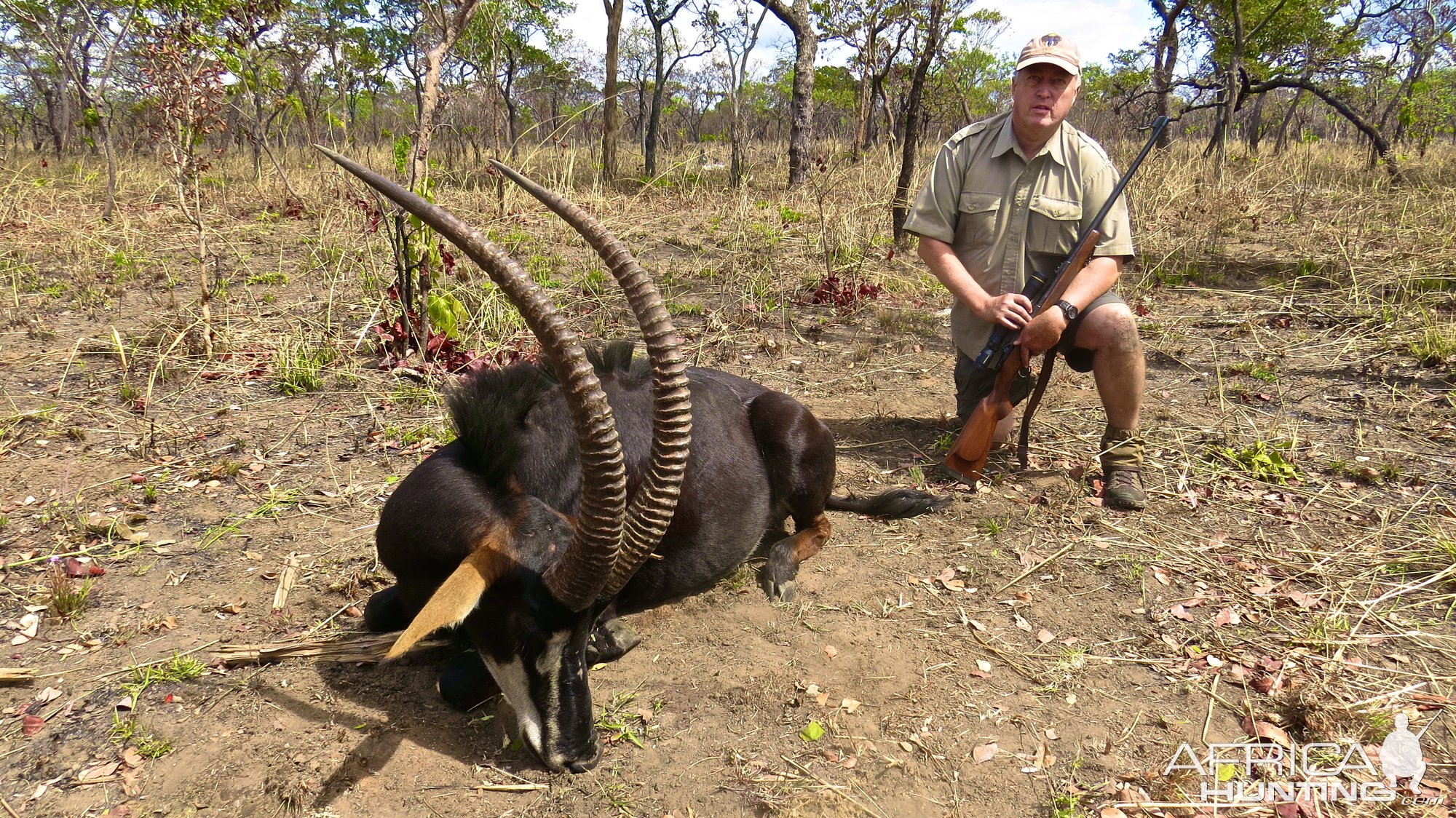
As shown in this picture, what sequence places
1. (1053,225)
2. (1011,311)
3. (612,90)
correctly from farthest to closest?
1. (612,90)
2. (1053,225)
3. (1011,311)

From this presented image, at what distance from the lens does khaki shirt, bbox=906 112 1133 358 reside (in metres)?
4.74

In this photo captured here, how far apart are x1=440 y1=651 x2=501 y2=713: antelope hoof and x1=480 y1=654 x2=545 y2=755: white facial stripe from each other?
0.27 m

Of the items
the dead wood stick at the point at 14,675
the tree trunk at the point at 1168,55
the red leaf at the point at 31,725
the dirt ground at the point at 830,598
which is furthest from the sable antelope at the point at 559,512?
the tree trunk at the point at 1168,55

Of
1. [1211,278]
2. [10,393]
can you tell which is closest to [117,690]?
[10,393]

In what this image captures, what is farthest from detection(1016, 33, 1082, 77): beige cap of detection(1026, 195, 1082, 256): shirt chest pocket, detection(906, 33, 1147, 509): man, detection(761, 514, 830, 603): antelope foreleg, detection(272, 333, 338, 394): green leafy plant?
detection(272, 333, 338, 394): green leafy plant

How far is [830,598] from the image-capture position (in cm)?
393

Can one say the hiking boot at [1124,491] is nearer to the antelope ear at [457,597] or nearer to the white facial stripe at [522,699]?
the white facial stripe at [522,699]

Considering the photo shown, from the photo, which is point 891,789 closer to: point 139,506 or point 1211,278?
point 139,506

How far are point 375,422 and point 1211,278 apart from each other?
26.6ft

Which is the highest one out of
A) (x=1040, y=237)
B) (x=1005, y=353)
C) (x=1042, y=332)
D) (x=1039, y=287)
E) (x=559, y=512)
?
(x=1040, y=237)

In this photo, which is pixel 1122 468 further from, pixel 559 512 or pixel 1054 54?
pixel 559 512

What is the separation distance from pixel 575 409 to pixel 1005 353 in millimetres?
2950

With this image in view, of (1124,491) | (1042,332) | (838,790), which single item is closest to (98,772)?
(838,790)

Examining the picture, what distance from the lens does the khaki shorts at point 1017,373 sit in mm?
4652
